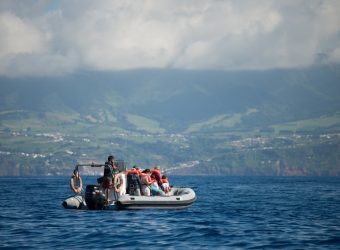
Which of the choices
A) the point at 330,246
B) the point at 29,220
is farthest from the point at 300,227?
the point at 29,220

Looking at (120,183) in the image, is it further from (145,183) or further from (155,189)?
(155,189)

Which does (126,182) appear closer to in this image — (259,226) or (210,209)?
(210,209)

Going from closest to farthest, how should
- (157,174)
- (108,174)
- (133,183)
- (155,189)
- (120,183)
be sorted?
(108,174) → (120,183) → (133,183) → (155,189) → (157,174)

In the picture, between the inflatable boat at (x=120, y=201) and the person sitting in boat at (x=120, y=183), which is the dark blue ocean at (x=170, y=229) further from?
the person sitting in boat at (x=120, y=183)

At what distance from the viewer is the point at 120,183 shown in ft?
168

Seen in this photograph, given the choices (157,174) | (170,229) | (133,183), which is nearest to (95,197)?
(133,183)

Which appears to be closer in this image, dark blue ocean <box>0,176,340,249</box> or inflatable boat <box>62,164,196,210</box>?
dark blue ocean <box>0,176,340,249</box>

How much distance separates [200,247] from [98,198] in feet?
57.3

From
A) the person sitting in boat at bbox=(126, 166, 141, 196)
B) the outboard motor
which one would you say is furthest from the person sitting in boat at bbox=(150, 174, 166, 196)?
the outboard motor

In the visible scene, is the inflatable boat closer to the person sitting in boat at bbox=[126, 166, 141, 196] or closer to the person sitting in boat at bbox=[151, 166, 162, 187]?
the person sitting in boat at bbox=[151, 166, 162, 187]

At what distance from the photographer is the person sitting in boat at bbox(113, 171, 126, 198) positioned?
50.8 meters

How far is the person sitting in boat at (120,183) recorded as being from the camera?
5084cm

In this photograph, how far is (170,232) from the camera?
1563 inches

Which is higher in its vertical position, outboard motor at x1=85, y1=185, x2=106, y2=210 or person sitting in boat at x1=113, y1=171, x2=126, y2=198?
person sitting in boat at x1=113, y1=171, x2=126, y2=198
